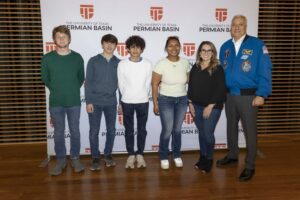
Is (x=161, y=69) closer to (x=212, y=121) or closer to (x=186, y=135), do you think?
(x=212, y=121)

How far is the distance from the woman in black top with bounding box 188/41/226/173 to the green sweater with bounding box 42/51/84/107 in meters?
1.27

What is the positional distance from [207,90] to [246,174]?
0.97m

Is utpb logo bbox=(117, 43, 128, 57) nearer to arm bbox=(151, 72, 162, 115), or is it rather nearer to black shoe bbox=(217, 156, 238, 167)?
arm bbox=(151, 72, 162, 115)

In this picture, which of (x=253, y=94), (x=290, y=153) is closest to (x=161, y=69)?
(x=253, y=94)

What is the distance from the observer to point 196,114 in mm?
3400

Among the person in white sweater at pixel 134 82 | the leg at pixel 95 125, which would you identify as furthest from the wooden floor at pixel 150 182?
the person in white sweater at pixel 134 82

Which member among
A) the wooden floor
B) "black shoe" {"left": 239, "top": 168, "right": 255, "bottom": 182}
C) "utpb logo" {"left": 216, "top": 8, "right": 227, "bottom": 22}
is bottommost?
the wooden floor

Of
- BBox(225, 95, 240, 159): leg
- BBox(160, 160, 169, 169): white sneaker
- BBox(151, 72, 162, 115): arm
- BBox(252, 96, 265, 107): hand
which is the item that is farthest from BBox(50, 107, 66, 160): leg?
BBox(252, 96, 265, 107): hand

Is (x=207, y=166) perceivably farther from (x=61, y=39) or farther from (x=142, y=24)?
(x=61, y=39)

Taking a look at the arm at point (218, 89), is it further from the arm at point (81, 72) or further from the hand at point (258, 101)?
the arm at point (81, 72)

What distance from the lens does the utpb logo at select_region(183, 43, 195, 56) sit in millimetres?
3924

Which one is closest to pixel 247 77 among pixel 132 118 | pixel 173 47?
pixel 173 47

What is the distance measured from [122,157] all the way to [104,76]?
1.16 m

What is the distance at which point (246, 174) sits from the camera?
3.22 metres
